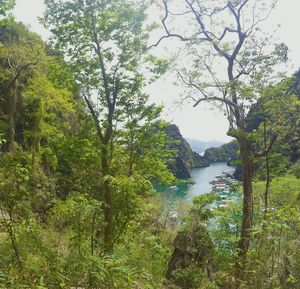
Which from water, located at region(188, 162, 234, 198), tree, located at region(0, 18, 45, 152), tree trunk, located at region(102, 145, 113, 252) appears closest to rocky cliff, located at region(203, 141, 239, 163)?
water, located at region(188, 162, 234, 198)

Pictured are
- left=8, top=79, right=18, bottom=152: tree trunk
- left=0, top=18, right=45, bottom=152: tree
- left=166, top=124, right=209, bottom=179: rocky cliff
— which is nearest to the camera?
left=0, top=18, right=45, bottom=152: tree

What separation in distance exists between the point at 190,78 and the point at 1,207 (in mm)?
6921

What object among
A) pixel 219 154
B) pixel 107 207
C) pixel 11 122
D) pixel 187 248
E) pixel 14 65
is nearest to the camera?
pixel 107 207

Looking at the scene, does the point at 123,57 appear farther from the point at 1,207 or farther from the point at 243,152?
the point at 1,207

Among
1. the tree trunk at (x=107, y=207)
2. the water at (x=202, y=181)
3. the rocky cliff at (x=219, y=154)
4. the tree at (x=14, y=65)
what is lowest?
the water at (x=202, y=181)

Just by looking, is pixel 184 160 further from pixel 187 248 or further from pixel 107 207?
pixel 107 207

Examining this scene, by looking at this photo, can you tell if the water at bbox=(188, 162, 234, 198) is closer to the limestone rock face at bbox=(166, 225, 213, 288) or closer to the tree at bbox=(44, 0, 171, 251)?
the limestone rock face at bbox=(166, 225, 213, 288)

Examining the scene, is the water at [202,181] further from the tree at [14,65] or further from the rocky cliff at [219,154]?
the rocky cliff at [219,154]

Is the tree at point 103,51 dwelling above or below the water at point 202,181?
above

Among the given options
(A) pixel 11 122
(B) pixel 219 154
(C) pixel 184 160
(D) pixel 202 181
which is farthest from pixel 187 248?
(B) pixel 219 154

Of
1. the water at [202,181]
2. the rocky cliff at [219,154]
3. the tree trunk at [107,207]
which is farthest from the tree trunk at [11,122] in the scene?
the rocky cliff at [219,154]

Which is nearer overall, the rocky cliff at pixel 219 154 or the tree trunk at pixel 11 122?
the tree trunk at pixel 11 122

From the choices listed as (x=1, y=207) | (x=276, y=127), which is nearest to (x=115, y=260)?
(x=1, y=207)

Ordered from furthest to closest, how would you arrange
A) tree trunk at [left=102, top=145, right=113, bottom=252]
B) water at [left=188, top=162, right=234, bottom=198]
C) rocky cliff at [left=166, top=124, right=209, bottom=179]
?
rocky cliff at [left=166, top=124, right=209, bottom=179] < water at [left=188, top=162, right=234, bottom=198] < tree trunk at [left=102, top=145, right=113, bottom=252]
